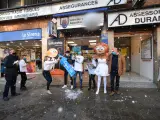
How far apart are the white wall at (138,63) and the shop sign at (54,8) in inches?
136

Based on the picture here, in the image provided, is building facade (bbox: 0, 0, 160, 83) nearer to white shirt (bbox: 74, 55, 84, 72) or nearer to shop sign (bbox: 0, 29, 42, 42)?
shop sign (bbox: 0, 29, 42, 42)

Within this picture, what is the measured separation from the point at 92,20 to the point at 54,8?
2.76 meters

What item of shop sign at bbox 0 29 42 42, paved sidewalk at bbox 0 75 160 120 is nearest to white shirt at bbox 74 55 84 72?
paved sidewalk at bbox 0 75 160 120

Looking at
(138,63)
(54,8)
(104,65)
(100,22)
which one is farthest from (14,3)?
(138,63)

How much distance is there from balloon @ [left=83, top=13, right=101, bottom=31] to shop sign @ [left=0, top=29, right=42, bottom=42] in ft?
11.2

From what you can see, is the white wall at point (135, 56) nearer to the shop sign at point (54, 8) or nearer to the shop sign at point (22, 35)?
the shop sign at point (54, 8)

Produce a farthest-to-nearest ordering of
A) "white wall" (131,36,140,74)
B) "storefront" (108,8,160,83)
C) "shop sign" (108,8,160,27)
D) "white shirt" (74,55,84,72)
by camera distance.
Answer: "white wall" (131,36,140,74) → "storefront" (108,8,160,83) → "shop sign" (108,8,160,27) → "white shirt" (74,55,84,72)

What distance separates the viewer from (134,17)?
8.03m

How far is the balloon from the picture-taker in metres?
9.02

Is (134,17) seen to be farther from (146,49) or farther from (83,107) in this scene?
(83,107)

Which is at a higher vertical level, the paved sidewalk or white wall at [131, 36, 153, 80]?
white wall at [131, 36, 153, 80]

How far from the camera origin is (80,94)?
674 cm

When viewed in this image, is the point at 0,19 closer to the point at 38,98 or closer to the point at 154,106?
the point at 38,98

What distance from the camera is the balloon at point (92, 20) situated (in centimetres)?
902
